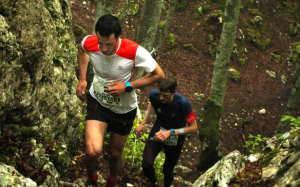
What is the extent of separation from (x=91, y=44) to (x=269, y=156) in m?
3.07

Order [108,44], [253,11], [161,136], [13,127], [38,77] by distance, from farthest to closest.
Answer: [253,11]
[161,136]
[38,77]
[13,127]
[108,44]

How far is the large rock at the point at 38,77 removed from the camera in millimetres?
3928

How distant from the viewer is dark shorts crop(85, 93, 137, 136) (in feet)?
15.2

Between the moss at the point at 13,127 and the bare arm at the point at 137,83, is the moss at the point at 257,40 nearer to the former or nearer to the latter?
the bare arm at the point at 137,83

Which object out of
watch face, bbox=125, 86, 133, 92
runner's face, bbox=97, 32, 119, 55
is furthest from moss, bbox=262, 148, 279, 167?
runner's face, bbox=97, 32, 119, 55

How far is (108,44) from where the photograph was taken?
4.07 metres

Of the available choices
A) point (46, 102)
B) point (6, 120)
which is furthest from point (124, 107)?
point (6, 120)

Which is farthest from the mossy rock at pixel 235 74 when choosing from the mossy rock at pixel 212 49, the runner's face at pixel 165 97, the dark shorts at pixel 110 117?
the dark shorts at pixel 110 117

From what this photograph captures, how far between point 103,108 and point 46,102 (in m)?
0.93

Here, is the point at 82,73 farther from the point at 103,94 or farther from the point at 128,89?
the point at 128,89

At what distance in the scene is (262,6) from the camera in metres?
22.2

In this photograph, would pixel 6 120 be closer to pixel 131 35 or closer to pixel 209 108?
pixel 209 108

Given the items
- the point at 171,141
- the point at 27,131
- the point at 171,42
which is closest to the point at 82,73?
the point at 27,131

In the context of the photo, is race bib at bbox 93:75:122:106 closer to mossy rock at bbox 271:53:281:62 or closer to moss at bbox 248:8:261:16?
mossy rock at bbox 271:53:281:62
